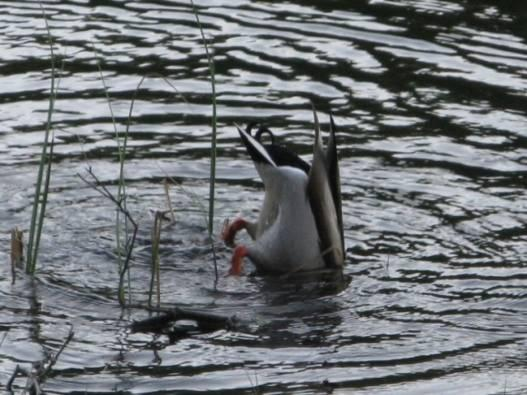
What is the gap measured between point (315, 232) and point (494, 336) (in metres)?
1.38

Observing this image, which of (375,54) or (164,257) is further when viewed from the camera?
(375,54)

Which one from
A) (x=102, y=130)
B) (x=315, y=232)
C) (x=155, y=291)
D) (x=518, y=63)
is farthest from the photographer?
(x=518, y=63)

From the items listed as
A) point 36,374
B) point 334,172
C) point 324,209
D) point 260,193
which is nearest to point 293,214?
Result: point 324,209

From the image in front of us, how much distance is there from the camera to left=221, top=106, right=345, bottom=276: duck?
787cm

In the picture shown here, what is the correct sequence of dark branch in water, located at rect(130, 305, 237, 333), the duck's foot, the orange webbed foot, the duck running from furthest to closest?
1. the duck's foot
2. the orange webbed foot
3. the duck
4. dark branch in water, located at rect(130, 305, 237, 333)

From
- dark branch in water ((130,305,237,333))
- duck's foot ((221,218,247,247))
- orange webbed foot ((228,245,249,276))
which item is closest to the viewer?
dark branch in water ((130,305,237,333))

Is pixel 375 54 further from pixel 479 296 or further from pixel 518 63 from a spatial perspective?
pixel 479 296

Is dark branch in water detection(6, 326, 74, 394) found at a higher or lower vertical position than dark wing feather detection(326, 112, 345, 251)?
lower

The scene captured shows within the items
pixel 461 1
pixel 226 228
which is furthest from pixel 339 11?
pixel 226 228

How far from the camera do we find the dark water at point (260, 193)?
6660 mm

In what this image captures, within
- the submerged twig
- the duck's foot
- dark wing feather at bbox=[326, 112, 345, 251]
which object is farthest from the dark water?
dark wing feather at bbox=[326, 112, 345, 251]

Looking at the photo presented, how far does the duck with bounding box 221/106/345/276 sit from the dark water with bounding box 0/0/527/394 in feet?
0.50

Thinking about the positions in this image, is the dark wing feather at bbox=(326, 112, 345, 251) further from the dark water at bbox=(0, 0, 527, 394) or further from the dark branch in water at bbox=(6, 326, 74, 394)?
the dark branch in water at bbox=(6, 326, 74, 394)

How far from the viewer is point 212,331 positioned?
7012mm
